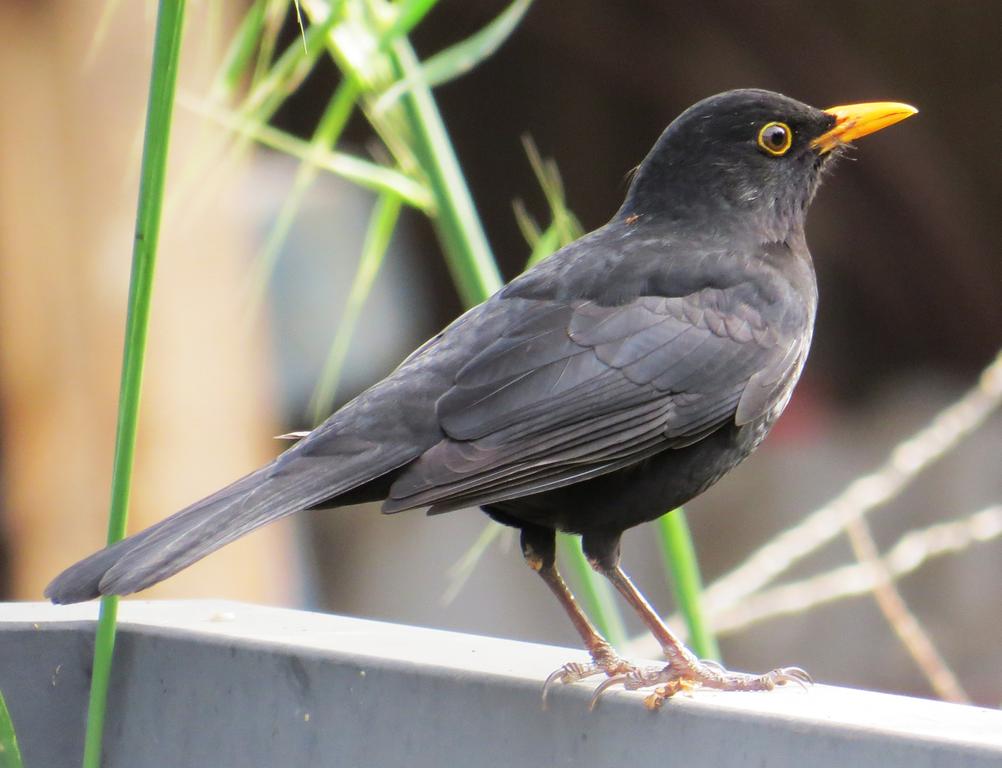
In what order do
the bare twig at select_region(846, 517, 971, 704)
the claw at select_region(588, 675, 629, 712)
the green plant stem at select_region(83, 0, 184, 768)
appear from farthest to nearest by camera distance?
the bare twig at select_region(846, 517, 971, 704) → the claw at select_region(588, 675, 629, 712) → the green plant stem at select_region(83, 0, 184, 768)

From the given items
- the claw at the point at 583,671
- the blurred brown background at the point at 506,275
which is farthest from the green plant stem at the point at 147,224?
the blurred brown background at the point at 506,275

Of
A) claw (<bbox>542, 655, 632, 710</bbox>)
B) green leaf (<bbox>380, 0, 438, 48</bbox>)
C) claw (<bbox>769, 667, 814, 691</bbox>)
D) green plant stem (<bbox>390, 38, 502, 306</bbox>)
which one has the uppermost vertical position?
green leaf (<bbox>380, 0, 438, 48</bbox>)

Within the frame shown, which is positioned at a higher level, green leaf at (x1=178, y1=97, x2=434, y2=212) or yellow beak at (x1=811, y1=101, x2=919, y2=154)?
green leaf at (x1=178, y1=97, x2=434, y2=212)

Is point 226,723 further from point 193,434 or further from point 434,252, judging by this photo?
point 434,252

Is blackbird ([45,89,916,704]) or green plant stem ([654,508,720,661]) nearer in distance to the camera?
blackbird ([45,89,916,704])

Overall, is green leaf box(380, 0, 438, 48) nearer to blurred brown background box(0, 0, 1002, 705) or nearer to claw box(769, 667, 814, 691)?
claw box(769, 667, 814, 691)

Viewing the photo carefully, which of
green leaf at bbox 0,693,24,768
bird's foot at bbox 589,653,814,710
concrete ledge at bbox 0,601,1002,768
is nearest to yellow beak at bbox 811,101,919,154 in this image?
bird's foot at bbox 589,653,814,710
